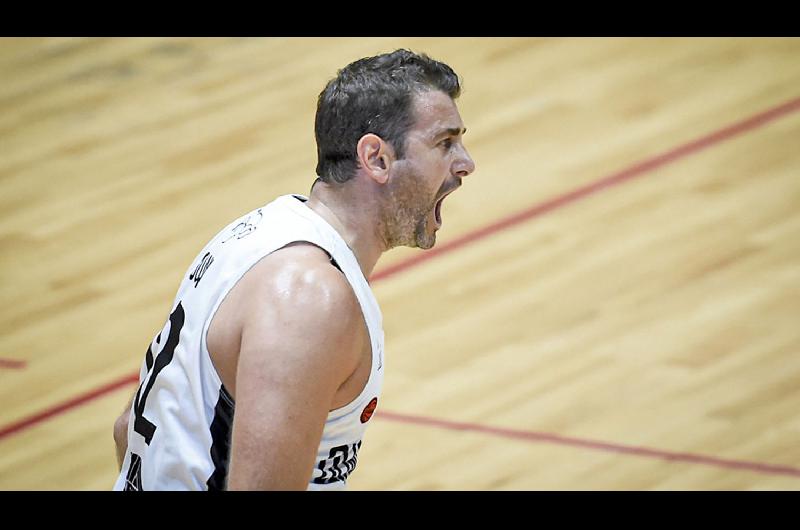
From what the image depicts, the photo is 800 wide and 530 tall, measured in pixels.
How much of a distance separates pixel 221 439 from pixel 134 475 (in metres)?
0.26

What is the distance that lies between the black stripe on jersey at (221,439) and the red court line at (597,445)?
7.09ft

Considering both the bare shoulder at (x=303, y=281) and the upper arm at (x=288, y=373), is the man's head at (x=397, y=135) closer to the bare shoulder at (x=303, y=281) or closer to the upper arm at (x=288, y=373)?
the bare shoulder at (x=303, y=281)

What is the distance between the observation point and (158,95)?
7.21 metres

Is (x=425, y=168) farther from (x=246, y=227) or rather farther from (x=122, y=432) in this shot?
(x=122, y=432)

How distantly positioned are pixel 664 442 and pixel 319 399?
2.36 meters

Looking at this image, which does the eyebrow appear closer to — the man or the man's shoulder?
the man

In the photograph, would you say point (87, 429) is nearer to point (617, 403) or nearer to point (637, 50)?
point (617, 403)

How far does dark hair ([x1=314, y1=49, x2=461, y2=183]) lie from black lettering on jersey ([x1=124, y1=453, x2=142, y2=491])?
2.07 feet

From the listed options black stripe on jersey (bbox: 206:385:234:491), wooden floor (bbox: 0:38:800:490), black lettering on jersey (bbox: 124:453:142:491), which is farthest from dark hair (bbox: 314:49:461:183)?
wooden floor (bbox: 0:38:800:490)

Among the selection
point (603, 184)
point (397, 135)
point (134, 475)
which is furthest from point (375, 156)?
point (603, 184)

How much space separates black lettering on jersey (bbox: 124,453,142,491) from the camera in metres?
2.67

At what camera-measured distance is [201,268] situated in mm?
2705
